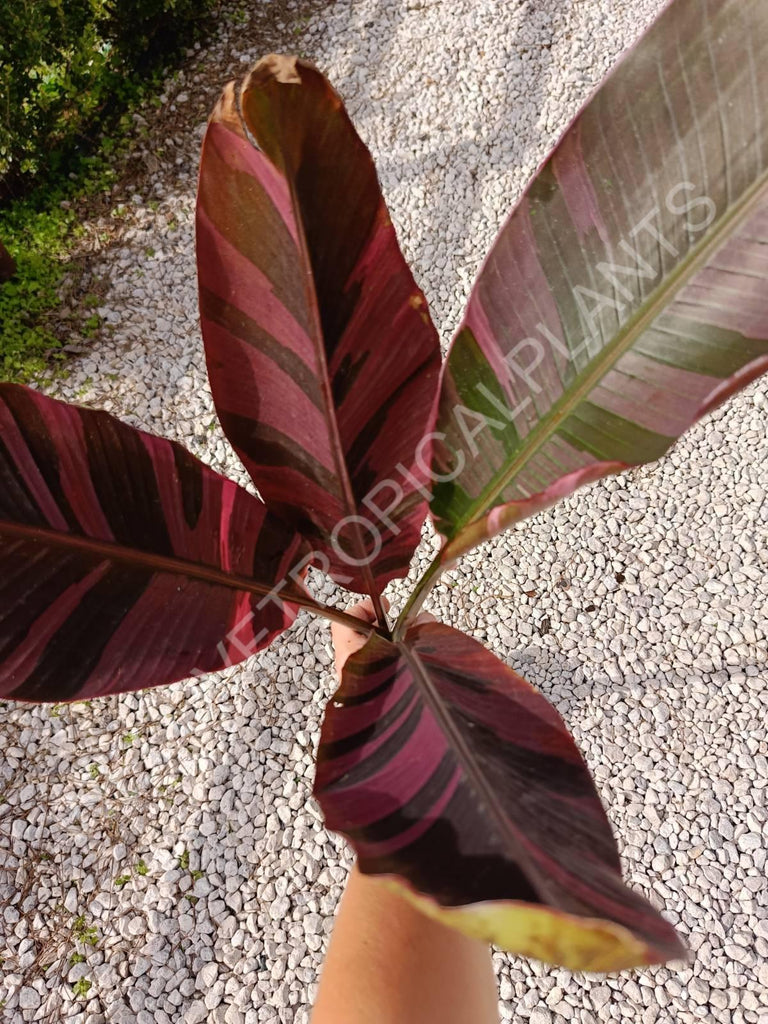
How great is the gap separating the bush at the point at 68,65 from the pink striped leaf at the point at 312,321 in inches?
62.8

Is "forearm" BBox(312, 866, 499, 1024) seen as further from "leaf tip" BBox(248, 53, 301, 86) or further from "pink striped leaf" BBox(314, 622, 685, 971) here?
"leaf tip" BBox(248, 53, 301, 86)

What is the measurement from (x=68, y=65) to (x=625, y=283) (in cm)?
201

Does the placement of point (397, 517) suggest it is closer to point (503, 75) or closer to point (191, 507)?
point (191, 507)

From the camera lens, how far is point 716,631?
139 cm

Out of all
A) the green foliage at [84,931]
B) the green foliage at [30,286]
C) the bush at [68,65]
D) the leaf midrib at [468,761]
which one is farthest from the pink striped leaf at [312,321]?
the bush at [68,65]

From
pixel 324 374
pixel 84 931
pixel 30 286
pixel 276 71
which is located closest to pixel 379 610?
pixel 324 374

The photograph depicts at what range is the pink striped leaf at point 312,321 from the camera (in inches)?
23.1

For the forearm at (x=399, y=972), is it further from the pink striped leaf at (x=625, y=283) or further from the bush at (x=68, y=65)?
the bush at (x=68, y=65)

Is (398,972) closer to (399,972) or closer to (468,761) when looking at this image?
(399,972)

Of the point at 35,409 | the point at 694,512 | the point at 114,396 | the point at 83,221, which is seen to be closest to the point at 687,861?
the point at 694,512

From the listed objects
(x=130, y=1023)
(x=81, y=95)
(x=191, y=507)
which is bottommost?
(x=130, y=1023)

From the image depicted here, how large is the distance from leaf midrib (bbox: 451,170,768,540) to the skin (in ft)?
1.31

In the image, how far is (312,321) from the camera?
0.66 meters

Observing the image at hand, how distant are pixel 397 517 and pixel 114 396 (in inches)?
46.0
